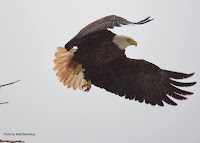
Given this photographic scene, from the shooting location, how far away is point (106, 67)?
14.8 feet

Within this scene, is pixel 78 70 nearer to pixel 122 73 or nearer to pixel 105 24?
pixel 122 73

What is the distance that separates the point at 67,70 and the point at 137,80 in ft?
3.91

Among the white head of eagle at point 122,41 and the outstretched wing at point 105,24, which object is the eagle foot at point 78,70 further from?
the outstretched wing at point 105,24

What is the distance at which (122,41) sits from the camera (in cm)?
408

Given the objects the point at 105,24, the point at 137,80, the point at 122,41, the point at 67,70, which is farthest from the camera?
the point at 67,70

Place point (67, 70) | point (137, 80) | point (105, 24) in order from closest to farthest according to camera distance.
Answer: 1. point (105, 24)
2. point (137, 80)
3. point (67, 70)

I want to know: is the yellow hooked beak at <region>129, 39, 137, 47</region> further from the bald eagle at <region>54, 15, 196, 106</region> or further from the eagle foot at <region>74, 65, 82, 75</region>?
the eagle foot at <region>74, 65, 82, 75</region>

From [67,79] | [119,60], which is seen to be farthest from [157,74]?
[67,79]

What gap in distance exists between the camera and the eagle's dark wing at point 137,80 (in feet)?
14.6

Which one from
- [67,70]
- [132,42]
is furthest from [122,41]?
[67,70]

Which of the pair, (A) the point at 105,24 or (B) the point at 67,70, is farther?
(B) the point at 67,70

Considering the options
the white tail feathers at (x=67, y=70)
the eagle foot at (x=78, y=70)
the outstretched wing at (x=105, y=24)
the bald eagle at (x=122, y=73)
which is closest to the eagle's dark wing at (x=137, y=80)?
the bald eagle at (x=122, y=73)

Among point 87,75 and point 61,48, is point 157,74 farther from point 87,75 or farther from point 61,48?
point 61,48

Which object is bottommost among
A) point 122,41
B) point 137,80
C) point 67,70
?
point 137,80
